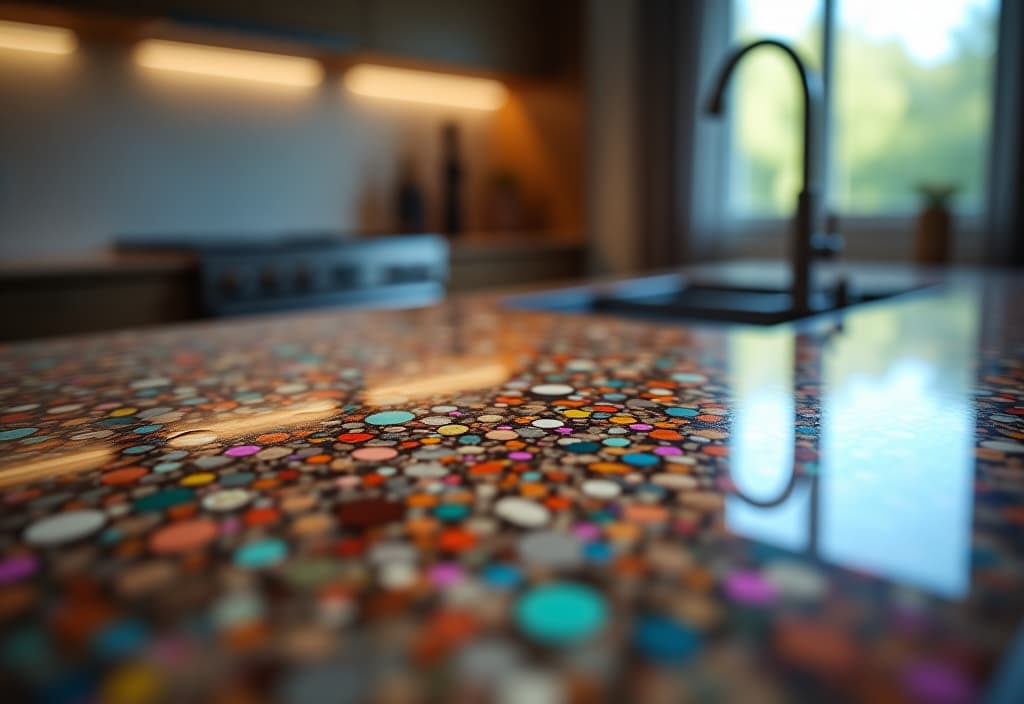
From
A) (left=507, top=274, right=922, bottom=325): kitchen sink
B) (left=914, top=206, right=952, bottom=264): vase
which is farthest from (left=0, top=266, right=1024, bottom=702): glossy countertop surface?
(left=914, top=206, right=952, bottom=264): vase

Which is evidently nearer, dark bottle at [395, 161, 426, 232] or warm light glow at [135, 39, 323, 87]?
warm light glow at [135, 39, 323, 87]

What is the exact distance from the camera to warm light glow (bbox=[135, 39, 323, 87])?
274 cm

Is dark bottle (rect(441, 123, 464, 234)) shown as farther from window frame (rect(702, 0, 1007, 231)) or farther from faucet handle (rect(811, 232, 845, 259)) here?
faucet handle (rect(811, 232, 845, 259))

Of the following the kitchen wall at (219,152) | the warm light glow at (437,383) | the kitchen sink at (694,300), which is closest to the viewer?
the warm light glow at (437,383)

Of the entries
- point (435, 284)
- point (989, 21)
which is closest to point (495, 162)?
point (435, 284)

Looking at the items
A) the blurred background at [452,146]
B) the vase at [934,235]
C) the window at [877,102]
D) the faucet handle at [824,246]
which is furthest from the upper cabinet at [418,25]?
Result: the faucet handle at [824,246]

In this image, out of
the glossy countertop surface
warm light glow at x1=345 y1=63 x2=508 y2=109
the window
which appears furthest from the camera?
warm light glow at x1=345 y1=63 x2=508 y2=109

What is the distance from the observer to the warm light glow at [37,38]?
244cm

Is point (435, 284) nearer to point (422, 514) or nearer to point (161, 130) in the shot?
point (161, 130)

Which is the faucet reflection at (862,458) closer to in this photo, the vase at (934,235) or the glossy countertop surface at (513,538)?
the glossy countertop surface at (513,538)

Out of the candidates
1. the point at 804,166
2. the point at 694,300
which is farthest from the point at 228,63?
the point at 804,166

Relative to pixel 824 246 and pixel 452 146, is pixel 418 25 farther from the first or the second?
pixel 824 246

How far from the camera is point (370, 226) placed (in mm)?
3502

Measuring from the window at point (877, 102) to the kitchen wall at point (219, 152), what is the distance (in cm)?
84
